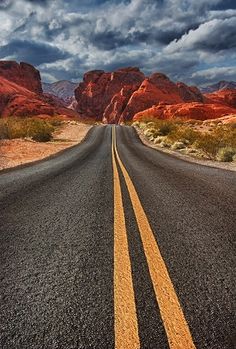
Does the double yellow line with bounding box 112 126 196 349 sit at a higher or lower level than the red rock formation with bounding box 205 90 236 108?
lower

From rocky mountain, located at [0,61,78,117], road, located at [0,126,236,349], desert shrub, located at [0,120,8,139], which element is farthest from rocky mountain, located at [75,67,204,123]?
road, located at [0,126,236,349]

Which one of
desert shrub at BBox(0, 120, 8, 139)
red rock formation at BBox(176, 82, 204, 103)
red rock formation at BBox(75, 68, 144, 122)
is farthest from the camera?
red rock formation at BBox(75, 68, 144, 122)

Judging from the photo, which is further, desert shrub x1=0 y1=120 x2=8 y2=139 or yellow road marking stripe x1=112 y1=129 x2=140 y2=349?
desert shrub x1=0 y1=120 x2=8 y2=139

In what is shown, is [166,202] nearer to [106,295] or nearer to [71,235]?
[71,235]

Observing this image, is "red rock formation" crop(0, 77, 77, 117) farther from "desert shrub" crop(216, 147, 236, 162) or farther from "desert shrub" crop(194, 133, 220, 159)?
"desert shrub" crop(216, 147, 236, 162)

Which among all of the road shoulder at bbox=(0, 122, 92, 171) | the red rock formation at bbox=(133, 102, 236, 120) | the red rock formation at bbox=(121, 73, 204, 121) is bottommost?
the road shoulder at bbox=(0, 122, 92, 171)

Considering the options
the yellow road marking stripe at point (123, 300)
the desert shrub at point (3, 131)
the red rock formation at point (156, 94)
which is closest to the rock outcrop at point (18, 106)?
the red rock formation at point (156, 94)

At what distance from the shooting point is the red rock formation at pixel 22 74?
11291 cm

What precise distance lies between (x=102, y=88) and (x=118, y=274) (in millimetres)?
131967

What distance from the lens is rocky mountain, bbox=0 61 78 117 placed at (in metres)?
76.2

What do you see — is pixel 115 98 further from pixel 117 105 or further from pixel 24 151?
pixel 24 151

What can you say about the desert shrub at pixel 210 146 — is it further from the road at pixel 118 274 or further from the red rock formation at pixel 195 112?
the red rock formation at pixel 195 112

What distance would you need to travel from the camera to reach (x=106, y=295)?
7.46 ft

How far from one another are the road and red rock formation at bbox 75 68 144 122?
122200 millimetres
